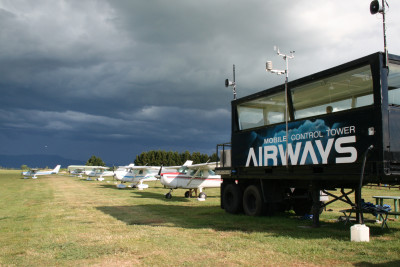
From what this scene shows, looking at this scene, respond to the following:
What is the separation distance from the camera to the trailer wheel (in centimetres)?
1138

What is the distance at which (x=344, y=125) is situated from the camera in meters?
8.15

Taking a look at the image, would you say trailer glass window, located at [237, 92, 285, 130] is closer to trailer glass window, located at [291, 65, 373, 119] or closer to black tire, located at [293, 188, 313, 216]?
trailer glass window, located at [291, 65, 373, 119]

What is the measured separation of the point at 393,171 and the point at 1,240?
9.22 metres

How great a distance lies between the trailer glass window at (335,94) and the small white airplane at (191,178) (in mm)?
13844

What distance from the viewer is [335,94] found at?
866cm

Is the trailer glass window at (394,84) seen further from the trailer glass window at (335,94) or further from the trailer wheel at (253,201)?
the trailer wheel at (253,201)

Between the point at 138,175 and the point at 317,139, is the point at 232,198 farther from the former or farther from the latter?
the point at 138,175

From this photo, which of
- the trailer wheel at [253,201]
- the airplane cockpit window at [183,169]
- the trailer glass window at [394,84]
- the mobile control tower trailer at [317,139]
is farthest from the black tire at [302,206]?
the airplane cockpit window at [183,169]

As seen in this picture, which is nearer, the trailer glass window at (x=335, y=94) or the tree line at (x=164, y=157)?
the trailer glass window at (x=335, y=94)

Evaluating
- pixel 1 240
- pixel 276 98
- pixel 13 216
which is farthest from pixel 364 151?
pixel 13 216

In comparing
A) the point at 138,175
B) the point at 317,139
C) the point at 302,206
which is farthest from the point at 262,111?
the point at 138,175

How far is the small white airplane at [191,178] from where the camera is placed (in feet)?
76.2

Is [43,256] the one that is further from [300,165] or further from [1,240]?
[300,165]

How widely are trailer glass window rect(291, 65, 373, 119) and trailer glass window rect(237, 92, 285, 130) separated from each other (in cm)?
64
